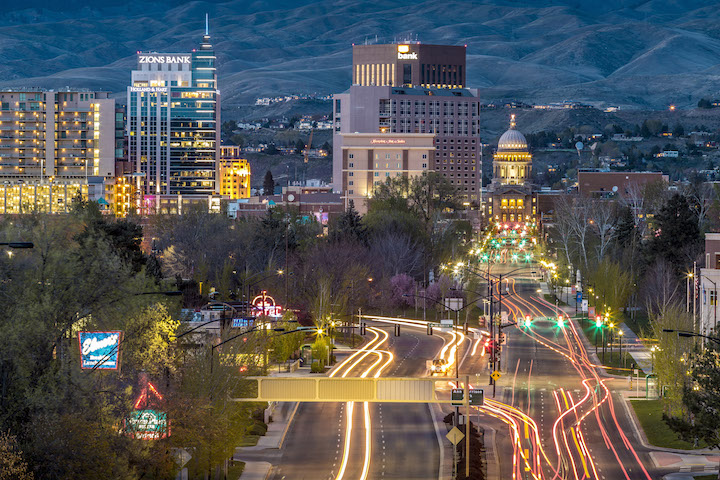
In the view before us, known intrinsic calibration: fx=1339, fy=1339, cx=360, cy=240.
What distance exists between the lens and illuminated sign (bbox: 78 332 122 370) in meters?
55.0

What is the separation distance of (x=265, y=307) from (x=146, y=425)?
42494 millimetres

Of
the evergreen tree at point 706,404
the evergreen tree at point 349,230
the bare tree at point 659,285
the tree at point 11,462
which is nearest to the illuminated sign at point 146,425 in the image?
the tree at point 11,462

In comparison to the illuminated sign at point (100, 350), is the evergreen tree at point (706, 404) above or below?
below

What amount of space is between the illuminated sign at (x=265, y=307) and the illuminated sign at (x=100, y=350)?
33.4 metres

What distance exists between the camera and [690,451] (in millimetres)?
68812

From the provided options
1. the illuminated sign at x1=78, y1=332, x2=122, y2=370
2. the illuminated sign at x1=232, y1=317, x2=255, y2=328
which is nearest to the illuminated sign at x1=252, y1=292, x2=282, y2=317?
the illuminated sign at x1=232, y1=317, x2=255, y2=328

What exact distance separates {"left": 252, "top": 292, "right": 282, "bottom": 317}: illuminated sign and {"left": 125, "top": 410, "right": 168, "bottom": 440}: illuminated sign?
1355 inches

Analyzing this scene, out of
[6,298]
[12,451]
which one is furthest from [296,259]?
[12,451]

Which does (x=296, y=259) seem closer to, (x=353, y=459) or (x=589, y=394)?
(x=589, y=394)

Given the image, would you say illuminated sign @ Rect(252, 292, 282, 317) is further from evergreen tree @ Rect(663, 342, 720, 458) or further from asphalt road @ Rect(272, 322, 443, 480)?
evergreen tree @ Rect(663, 342, 720, 458)

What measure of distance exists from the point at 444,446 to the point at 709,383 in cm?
1593

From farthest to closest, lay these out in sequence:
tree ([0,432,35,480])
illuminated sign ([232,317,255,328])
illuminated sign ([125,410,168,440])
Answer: illuminated sign ([232,317,255,328]) < illuminated sign ([125,410,168,440]) < tree ([0,432,35,480])

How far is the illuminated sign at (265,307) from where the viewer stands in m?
92.9

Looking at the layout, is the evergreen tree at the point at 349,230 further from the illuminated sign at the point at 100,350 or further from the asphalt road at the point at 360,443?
the illuminated sign at the point at 100,350
